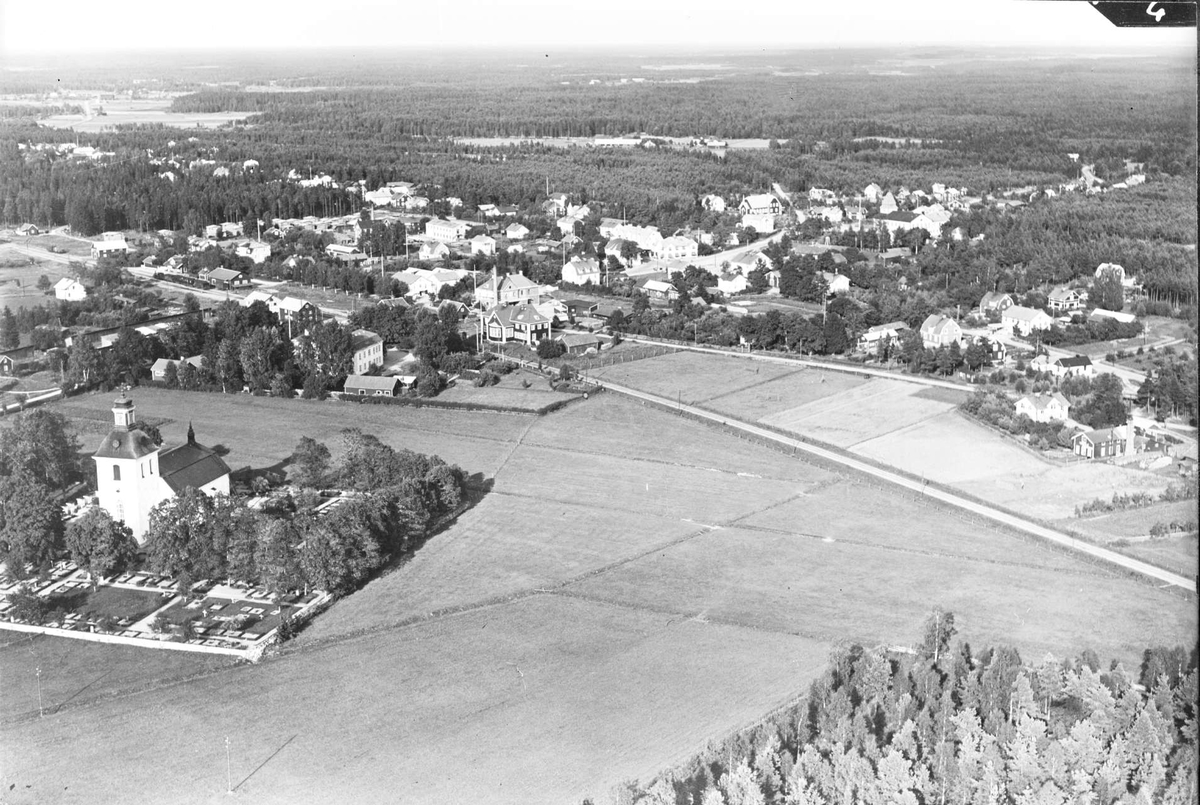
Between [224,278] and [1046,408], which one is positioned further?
[224,278]

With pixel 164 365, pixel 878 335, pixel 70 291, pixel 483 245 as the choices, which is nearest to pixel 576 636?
pixel 164 365

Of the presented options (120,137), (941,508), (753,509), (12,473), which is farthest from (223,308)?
(120,137)

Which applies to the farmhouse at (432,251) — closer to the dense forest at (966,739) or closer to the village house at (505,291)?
the village house at (505,291)

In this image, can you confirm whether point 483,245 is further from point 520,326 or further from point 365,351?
point 365,351

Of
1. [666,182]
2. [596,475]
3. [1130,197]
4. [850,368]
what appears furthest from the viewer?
[666,182]

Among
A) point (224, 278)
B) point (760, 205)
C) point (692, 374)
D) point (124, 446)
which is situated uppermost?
point (760, 205)

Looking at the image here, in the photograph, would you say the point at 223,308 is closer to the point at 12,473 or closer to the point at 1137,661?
the point at 12,473
